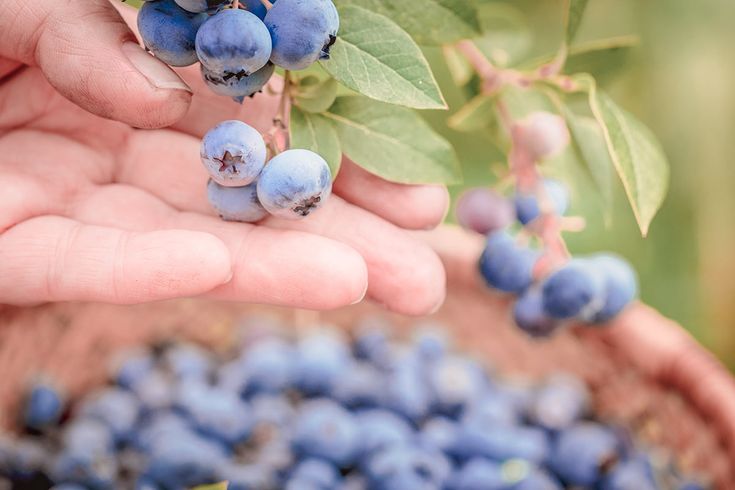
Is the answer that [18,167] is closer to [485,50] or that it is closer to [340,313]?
[485,50]

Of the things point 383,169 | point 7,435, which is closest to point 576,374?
point 383,169

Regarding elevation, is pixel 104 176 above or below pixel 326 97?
below

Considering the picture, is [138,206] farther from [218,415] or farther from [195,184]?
[218,415]

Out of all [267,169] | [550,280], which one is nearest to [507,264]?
[550,280]

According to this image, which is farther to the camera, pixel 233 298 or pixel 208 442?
pixel 208 442

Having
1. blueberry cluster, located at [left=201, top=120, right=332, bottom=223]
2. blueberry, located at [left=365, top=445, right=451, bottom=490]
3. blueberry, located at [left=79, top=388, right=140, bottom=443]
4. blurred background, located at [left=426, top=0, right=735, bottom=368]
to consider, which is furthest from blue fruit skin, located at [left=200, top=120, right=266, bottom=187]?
blurred background, located at [left=426, top=0, right=735, bottom=368]

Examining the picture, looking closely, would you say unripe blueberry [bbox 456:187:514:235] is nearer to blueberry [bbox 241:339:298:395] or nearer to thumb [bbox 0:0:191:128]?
blueberry [bbox 241:339:298:395]

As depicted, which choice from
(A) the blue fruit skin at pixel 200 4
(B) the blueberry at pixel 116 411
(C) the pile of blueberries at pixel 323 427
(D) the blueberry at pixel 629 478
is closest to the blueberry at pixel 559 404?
(C) the pile of blueberries at pixel 323 427
